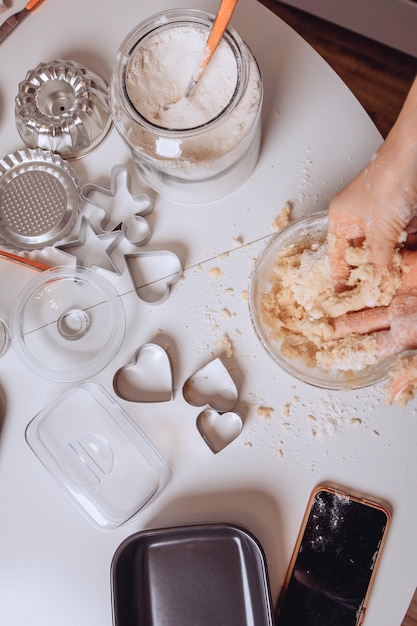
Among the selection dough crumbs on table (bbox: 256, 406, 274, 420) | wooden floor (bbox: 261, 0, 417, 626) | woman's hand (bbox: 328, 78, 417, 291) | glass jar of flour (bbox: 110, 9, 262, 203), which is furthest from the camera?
wooden floor (bbox: 261, 0, 417, 626)

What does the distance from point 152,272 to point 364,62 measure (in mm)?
996

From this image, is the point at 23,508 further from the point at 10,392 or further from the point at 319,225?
the point at 319,225

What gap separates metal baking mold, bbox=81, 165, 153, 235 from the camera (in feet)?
3.77

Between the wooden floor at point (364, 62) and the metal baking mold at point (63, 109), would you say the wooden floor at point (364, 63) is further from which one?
the metal baking mold at point (63, 109)

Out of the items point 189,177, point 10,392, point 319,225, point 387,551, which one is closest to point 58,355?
point 10,392

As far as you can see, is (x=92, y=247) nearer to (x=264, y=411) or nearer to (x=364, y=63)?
(x=264, y=411)

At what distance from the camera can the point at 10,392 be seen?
1.14 meters

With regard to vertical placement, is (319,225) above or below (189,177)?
below

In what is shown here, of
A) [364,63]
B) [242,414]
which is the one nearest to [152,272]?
[242,414]

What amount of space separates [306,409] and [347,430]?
0.26 feet

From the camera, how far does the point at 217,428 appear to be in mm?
1100

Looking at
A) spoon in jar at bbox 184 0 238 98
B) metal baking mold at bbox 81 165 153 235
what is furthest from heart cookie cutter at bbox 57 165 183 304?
spoon in jar at bbox 184 0 238 98

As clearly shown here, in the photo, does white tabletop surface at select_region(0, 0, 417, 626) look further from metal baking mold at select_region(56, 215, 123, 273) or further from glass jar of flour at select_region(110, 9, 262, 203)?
glass jar of flour at select_region(110, 9, 262, 203)

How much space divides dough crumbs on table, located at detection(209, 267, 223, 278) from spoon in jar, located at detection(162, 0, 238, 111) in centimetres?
30
